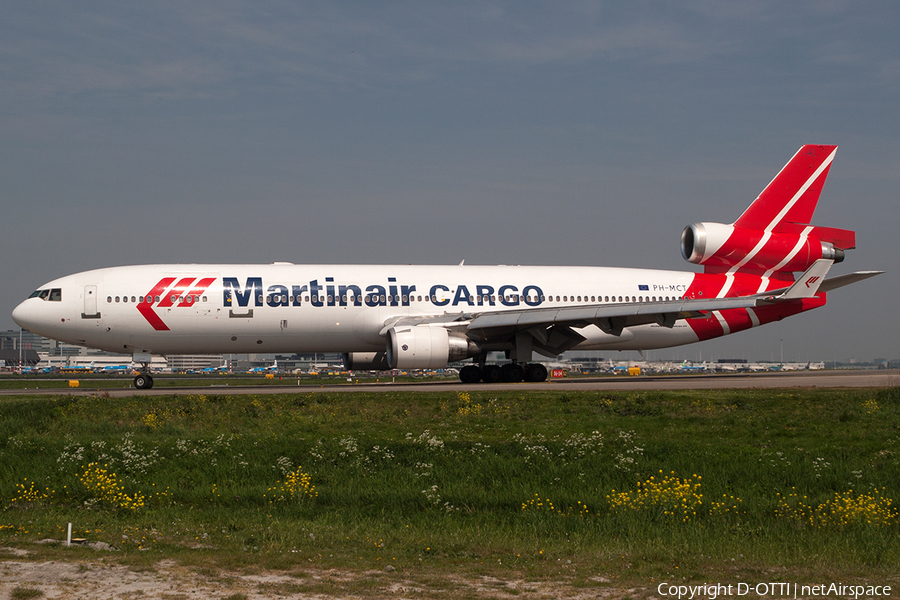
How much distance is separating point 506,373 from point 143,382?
1358 centimetres

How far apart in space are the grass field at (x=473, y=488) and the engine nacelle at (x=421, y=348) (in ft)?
26.6

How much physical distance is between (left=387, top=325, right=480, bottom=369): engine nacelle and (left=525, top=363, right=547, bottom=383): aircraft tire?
149 inches

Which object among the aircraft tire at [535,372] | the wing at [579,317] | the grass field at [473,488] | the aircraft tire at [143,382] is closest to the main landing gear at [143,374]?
the aircraft tire at [143,382]

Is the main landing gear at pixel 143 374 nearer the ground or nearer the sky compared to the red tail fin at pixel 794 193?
nearer the ground

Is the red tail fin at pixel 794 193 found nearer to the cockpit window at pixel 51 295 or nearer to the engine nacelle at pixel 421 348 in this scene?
the engine nacelle at pixel 421 348

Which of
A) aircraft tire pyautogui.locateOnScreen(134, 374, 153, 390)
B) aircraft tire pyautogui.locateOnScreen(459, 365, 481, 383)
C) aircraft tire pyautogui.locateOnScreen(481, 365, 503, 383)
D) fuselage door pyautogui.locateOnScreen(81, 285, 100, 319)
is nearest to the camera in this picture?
fuselage door pyautogui.locateOnScreen(81, 285, 100, 319)

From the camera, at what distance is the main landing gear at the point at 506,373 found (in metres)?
32.3

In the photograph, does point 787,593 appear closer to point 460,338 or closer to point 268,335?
point 460,338

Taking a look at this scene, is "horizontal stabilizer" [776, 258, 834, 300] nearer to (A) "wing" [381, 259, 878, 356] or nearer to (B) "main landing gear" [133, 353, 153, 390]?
(A) "wing" [381, 259, 878, 356]

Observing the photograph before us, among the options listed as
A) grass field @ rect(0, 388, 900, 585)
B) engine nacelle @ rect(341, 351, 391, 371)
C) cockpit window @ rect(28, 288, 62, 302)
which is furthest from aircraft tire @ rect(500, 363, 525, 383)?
cockpit window @ rect(28, 288, 62, 302)

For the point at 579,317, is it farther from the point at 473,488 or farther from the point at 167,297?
the point at 473,488

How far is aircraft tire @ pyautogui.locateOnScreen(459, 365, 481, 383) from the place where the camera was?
3302 cm

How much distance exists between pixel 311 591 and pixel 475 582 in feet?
4.82

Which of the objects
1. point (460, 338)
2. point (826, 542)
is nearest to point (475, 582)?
point (826, 542)
